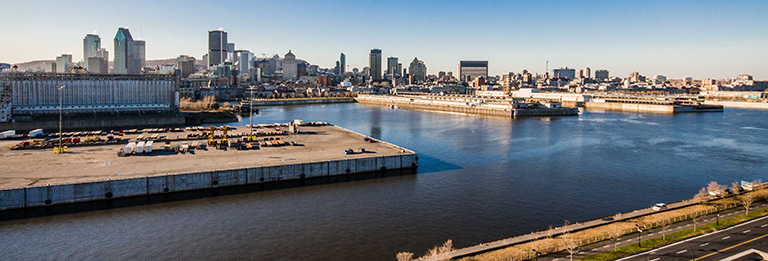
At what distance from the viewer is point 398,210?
23.7 m

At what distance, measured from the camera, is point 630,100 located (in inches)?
4648

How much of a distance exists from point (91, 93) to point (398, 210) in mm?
59926

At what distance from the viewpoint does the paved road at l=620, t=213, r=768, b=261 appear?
A: 16031mm

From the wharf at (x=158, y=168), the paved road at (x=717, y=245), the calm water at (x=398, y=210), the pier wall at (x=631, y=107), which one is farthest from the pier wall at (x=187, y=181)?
the pier wall at (x=631, y=107)

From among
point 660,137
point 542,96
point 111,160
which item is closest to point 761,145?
point 660,137

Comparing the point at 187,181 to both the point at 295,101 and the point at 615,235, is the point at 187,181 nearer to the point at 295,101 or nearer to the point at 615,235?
the point at 615,235

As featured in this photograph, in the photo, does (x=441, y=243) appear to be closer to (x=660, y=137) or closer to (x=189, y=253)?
(x=189, y=253)

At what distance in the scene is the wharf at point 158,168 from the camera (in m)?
23.5

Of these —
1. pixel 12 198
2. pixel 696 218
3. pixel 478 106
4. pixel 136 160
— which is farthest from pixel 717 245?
pixel 478 106

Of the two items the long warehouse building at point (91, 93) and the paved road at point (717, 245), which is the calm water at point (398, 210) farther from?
the long warehouse building at point (91, 93)

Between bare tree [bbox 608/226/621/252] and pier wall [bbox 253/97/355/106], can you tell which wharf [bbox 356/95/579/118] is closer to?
pier wall [bbox 253/97/355/106]

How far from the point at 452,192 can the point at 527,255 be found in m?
10.8

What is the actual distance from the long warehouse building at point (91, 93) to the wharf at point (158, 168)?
31087 millimetres

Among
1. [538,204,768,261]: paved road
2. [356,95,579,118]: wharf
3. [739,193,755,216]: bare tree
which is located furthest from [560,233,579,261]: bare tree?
[356,95,579,118]: wharf
